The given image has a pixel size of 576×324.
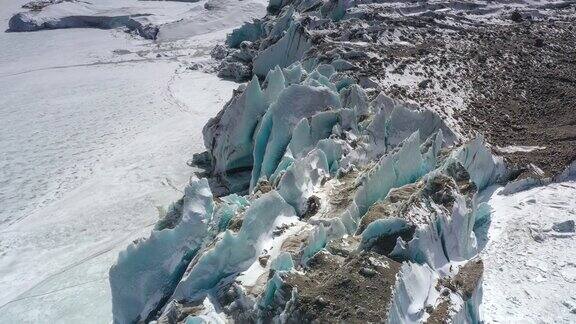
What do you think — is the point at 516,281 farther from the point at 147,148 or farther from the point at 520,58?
the point at 520,58

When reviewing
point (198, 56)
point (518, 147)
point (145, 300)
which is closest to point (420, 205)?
point (145, 300)

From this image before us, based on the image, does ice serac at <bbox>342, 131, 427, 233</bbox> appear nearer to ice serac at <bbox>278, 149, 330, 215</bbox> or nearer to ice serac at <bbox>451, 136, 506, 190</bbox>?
ice serac at <bbox>451, 136, 506, 190</bbox>

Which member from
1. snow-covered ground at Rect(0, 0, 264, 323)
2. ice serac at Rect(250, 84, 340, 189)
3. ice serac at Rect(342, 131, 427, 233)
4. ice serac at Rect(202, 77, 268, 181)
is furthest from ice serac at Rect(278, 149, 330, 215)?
ice serac at Rect(202, 77, 268, 181)

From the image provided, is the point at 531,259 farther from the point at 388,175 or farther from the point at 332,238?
the point at 332,238

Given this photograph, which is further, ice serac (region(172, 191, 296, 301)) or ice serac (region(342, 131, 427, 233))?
ice serac (region(342, 131, 427, 233))

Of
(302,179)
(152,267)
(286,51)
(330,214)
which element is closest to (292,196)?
(302,179)

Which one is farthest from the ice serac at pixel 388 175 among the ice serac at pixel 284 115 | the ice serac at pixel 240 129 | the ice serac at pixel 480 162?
the ice serac at pixel 240 129
